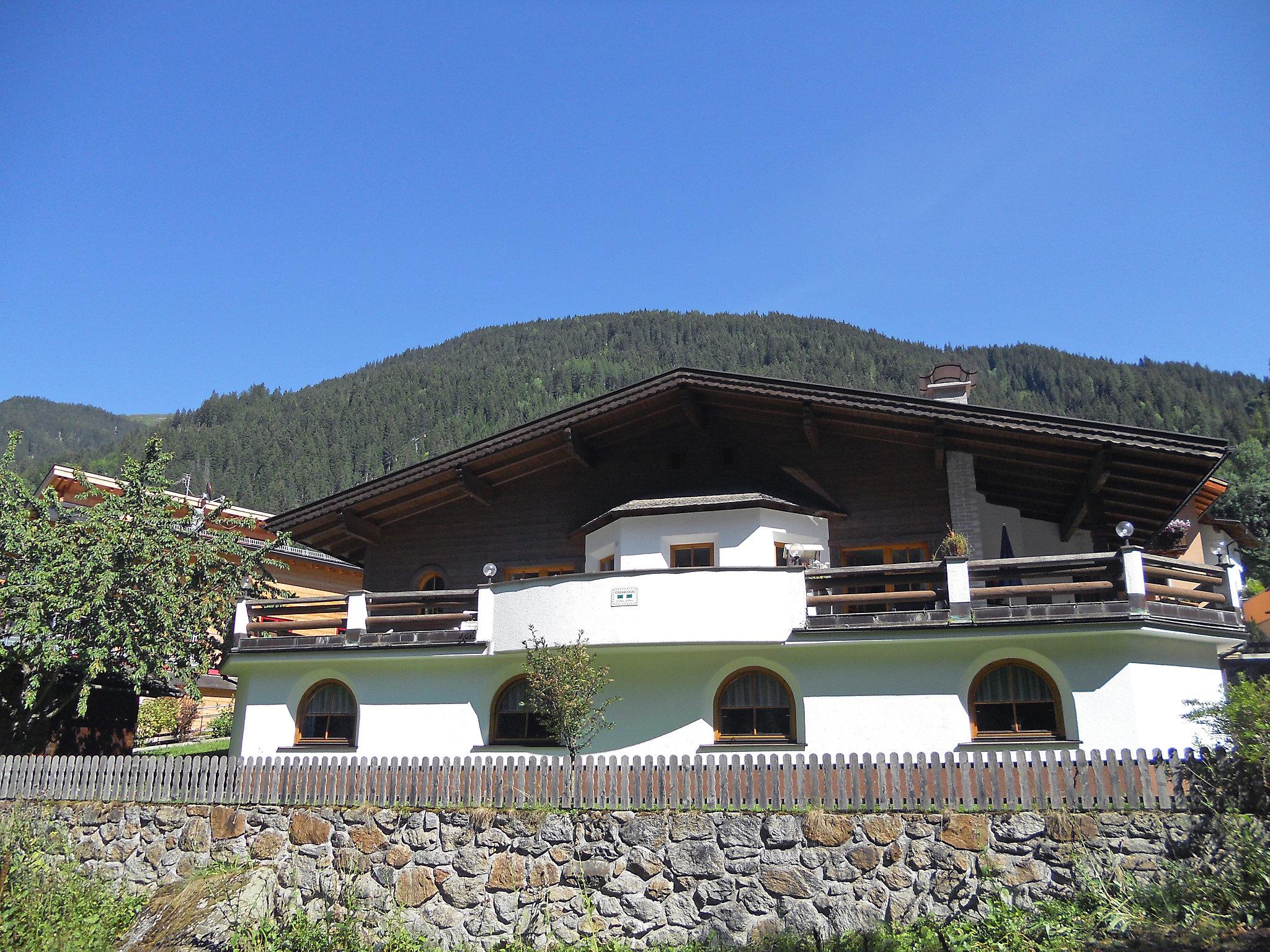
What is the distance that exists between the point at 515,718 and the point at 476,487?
15.9ft

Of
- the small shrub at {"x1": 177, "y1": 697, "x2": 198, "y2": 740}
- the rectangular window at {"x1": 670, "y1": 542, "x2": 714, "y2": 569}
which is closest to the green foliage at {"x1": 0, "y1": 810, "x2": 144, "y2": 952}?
the rectangular window at {"x1": 670, "y1": 542, "x2": 714, "y2": 569}

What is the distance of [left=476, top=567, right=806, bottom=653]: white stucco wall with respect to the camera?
14469mm

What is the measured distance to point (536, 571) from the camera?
18.8m

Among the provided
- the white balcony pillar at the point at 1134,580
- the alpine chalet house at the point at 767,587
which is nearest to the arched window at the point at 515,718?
the alpine chalet house at the point at 767,587

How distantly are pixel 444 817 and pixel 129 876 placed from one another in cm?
519

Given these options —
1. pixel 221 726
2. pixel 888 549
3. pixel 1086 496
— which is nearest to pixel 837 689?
pixel 888 549

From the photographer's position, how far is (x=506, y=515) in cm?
1914

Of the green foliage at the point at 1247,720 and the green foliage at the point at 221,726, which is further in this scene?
the green foliage at the point at 221,726

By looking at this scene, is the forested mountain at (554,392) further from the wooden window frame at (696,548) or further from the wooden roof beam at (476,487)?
the wooden window frame at (696,548)

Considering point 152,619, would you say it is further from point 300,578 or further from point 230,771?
point 300,578

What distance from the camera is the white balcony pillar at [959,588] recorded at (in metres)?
13.8

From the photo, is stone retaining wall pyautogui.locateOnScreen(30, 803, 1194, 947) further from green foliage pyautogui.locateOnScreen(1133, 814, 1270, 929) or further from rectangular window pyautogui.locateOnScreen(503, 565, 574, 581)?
rectangular window pyautogui.locateOnScreen(503, 565, 574, 581)

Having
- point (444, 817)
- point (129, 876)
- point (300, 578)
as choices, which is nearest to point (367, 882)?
point (444, 817)

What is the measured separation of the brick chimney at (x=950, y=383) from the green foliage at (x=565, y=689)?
10249mm
